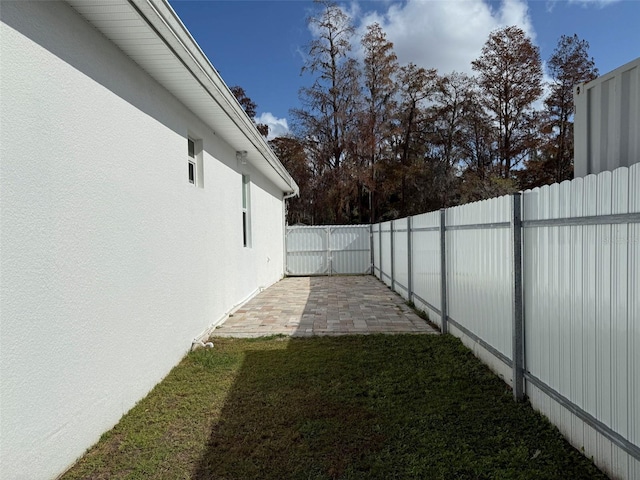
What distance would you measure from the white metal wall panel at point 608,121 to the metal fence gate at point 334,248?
1251 centimetres

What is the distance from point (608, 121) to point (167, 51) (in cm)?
371

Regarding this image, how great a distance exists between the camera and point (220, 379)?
4504mm

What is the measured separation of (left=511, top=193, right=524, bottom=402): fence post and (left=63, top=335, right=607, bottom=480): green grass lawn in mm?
190

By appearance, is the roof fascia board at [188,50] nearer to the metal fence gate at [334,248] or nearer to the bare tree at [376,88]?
the metal fence gate at [334,248]

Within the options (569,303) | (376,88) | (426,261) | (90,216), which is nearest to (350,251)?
(426,261)

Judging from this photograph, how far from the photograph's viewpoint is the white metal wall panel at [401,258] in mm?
9328

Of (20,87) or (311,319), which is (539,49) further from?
(20,87)

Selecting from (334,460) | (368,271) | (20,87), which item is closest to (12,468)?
(334,460)

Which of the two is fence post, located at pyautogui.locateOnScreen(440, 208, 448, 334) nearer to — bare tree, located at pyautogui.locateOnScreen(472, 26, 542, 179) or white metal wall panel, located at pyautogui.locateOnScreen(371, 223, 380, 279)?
white metal wall panel, located at pyautogui.locateOnScreen(371, 223, 380, 279)

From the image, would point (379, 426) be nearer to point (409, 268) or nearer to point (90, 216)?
point (90, 216)

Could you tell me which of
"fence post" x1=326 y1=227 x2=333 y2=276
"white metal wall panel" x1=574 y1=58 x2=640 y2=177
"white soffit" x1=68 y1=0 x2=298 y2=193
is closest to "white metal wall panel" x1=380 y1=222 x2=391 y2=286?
"fence post" x1=326 y1=227 x2=333 y2=276

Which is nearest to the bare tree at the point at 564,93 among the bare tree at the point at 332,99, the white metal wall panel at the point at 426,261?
the bare tree at the point at 332,99

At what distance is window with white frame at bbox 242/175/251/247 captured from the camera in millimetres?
9719

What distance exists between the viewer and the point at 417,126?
26219 millimetres
